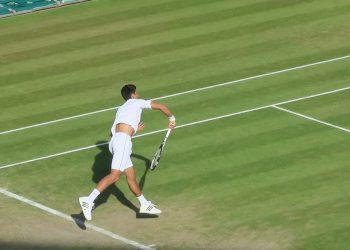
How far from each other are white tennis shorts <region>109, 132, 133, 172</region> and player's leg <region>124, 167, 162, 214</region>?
0.13m

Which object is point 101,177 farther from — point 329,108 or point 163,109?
point 329,108

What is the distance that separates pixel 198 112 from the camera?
25250 mm

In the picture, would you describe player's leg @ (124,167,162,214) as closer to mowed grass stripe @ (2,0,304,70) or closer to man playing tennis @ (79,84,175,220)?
man playing tennis @ (79,84,175,220)

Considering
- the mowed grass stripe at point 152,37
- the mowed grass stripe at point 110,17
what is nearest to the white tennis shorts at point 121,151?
the mowed grass stripe at point 152,37

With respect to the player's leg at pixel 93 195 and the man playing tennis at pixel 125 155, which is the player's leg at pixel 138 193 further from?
the player's leg at pixel 93 195

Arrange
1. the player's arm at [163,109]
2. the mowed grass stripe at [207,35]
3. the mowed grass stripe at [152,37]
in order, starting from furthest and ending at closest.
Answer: the mowed grass stripe at [207,35], the mowed grass stripe at [152,37], the player's arm at [163,109]

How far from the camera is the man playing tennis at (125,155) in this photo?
1958cm

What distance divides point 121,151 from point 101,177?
2297 millimetres

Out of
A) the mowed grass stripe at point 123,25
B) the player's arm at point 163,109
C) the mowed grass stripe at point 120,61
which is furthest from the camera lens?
the mowed grass stripe at point 123,25

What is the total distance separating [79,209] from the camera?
20.5m

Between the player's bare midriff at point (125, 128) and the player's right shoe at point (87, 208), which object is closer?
the player's right shoe at point (87, 208)

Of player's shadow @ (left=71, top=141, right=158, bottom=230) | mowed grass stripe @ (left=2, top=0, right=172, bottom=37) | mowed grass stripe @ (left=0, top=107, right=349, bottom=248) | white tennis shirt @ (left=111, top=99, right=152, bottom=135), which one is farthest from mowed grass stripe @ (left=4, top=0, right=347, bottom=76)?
white tennis shirt @ (left=111, top=99, right=152, bottom=135)

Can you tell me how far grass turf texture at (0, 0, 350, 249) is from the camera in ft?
65.1

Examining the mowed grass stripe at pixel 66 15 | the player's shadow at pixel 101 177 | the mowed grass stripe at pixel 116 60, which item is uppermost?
the mowed grass stripe at pixel 66 15
